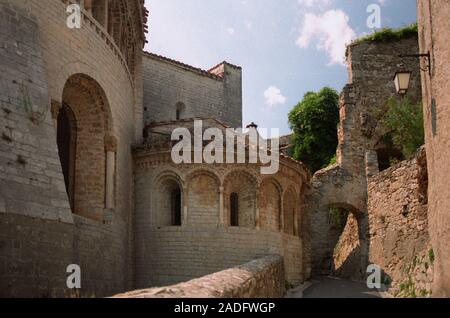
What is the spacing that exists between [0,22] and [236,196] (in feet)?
33.1

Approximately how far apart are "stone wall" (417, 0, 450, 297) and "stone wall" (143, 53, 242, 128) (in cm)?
1526

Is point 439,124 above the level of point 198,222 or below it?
above

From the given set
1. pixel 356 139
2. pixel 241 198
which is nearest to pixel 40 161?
pixel 241 198

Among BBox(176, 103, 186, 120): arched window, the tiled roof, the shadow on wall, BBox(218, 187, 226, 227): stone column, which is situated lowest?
the shadow on wall

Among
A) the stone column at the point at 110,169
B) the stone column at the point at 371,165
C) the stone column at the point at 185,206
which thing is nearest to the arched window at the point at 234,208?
the stone column at the point at 185,206

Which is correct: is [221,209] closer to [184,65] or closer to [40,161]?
[40,161]

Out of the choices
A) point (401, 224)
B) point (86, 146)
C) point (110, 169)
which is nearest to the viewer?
point (86, 146)

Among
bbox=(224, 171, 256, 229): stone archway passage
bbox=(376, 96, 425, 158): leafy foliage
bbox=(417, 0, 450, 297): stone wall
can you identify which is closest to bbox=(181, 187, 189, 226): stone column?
bbox=(224, 171, 256, 229): stone archway passage

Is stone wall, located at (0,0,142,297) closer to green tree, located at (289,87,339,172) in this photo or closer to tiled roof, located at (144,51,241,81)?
tiled roof, located at (144,51,241,81)

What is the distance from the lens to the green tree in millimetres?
34062

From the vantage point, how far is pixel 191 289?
6344 mm

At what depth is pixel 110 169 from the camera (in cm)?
1538

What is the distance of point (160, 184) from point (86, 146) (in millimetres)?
3423
